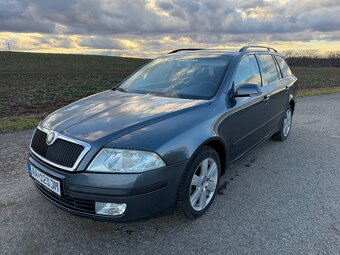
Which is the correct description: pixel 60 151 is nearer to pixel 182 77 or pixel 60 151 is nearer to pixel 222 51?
pixel 182 77

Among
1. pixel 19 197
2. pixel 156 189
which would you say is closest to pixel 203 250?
pixel 156 189

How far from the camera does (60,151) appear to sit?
267 centimetres

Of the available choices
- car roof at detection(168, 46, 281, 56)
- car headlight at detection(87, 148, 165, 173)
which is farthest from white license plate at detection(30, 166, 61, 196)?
car roof at detection(168, 46, 281, 56)

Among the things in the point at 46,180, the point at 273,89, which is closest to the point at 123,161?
the point at 46,180

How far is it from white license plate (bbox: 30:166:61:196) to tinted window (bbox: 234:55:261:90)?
228cm

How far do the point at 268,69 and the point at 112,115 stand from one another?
2.94m

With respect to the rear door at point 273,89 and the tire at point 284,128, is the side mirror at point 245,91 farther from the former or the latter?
the tire at point 284,128

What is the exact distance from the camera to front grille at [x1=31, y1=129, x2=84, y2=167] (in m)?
2.57

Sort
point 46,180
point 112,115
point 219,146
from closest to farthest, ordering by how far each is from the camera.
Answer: point 46,180 → point 112,115 → point 219,146

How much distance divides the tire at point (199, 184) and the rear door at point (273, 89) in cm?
189

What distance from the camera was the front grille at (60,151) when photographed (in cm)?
Answer: 257

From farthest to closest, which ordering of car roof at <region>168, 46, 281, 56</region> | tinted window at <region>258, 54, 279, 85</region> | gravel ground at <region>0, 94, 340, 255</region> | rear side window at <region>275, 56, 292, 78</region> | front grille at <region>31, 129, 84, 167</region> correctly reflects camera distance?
rear side window at <region>275, 56, 292, 78</region>, tinted window at <region>258, 54, 279, 85</region>, car roof at <region>168, 46, 281, 56</region>, gravel ground at <region>0, 94, 340, 255</region>, front grille at <region>31, 129, 84, 167</region>

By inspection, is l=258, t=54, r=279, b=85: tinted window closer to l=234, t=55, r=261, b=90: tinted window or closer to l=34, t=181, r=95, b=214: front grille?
l=234, t=55, r=261, b=90: tinted window

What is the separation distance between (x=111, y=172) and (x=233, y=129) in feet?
5.50
